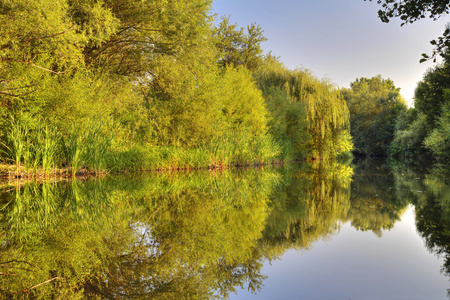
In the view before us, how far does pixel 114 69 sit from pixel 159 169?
4.70 m

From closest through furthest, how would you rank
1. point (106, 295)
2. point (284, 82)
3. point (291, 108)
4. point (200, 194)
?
point (106, 295) → point (200, 194) → point (291, 108) → point (284, 82)

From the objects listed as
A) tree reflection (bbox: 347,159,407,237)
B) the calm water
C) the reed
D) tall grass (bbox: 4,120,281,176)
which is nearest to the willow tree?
tall grass (bbox: 4,120,281,176)

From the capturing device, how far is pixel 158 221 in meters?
5.10

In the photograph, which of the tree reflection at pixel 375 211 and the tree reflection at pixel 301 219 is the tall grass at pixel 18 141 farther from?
the tree reflection at pixel 375 211

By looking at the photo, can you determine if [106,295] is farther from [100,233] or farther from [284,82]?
[284,82]

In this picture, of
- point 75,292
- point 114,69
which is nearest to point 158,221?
point 75,292

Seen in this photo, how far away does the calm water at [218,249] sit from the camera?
108 inches

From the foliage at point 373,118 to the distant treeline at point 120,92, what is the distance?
31705mm

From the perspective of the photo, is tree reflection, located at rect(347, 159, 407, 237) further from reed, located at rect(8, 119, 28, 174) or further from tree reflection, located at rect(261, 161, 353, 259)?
reed, located at rect(8, 119, 28, 174)

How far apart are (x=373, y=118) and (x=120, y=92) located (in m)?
45.0

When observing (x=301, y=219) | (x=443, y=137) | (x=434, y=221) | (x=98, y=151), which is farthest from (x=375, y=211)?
(x=443, y=137)

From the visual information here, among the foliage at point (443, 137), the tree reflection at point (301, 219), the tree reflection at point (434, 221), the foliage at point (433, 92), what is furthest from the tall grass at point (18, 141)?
the foliage at point (433, 92)

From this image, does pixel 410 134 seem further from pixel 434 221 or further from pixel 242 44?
pixel 434 221

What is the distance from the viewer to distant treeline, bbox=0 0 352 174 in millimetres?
9945
